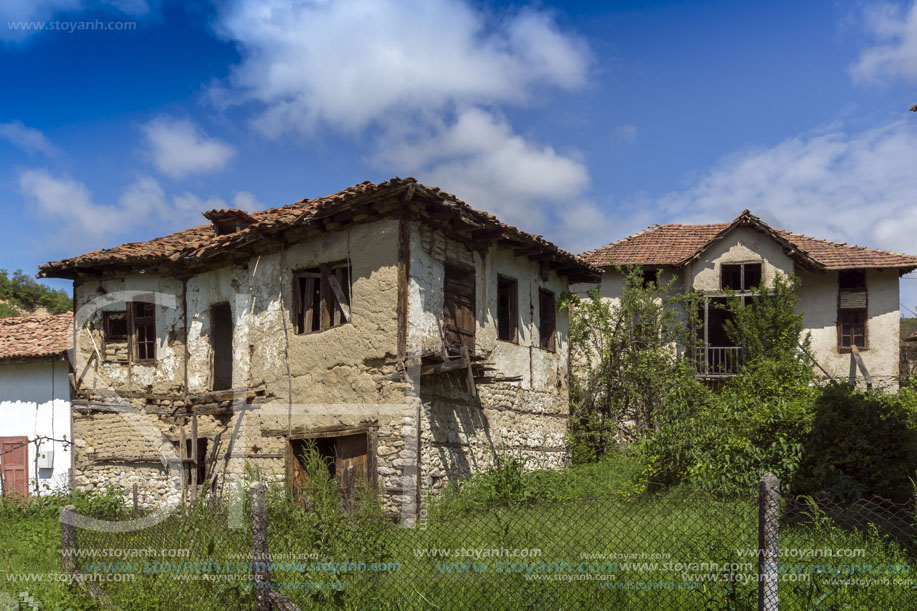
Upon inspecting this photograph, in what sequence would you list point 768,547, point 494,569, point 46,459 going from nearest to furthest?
point 768,547 → point 494,569 → point 46,459

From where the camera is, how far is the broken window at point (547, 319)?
15125mm

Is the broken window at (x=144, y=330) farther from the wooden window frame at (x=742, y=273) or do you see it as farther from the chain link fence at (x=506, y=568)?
the wooden window frame at (x=742, y=273)

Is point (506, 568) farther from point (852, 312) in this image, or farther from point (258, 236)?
point (852, 312)

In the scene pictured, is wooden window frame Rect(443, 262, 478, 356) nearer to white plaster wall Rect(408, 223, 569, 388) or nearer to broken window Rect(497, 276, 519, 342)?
white plaster wall Rect(408, 223, 569, 388)

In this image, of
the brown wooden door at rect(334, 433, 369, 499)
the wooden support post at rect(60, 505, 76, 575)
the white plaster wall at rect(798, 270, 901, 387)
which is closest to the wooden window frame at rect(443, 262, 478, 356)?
the brown wooden door at rect(334, 433, 369, 499)

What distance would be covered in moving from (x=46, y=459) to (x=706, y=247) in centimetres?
1669

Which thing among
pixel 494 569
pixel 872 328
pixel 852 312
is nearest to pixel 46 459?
pixel 494 569

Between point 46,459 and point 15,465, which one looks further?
point 15,465

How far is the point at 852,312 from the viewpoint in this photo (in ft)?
67.8

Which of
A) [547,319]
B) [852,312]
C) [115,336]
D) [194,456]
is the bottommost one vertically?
[194,456]

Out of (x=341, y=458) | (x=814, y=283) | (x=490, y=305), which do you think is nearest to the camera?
(x=341, y=458)

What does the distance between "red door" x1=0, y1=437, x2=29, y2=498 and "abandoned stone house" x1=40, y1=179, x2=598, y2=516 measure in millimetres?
1335

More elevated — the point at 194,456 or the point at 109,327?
the point at 109,327

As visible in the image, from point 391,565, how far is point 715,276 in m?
16.3
